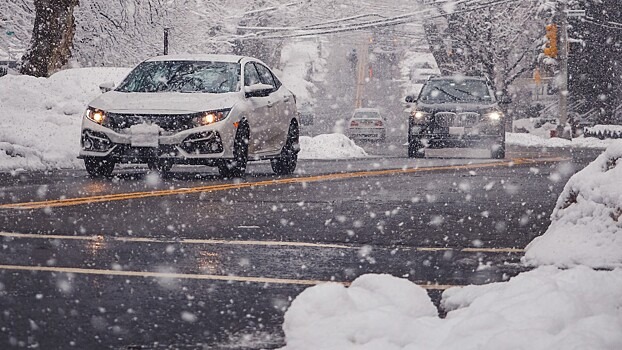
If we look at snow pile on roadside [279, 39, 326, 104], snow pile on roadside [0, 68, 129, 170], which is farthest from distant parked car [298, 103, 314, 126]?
snow pile on roadside [0, 68, 129, 170]

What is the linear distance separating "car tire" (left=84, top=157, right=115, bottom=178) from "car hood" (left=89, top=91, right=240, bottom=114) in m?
0.78

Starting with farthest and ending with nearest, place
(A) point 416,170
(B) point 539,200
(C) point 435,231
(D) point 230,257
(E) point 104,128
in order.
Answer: (A) point 416,170
(E) point 104,128
(B) point 539,200
(C) point 435,231
(D) point 230,257

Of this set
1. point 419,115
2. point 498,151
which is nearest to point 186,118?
point 419,115

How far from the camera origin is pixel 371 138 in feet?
135

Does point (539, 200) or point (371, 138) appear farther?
point (371, 138)

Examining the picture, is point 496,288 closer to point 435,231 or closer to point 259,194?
point 435,231

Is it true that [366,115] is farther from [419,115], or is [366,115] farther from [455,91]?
[419,115]

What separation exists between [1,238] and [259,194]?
179 inches

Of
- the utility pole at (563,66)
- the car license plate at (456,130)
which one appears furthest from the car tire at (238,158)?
the utility pole at (563,66)

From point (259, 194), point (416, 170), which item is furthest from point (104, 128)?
point (416, 170)

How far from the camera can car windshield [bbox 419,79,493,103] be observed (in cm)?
2267

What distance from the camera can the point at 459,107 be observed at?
2172 cm

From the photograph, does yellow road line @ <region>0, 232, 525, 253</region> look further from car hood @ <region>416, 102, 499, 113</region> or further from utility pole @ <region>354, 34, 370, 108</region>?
utility pole @ <region>354, 34, 370, 108</region>

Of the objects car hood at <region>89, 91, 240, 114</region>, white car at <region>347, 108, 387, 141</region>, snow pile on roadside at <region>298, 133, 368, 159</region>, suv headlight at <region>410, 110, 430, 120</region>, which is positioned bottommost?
white car at <region>347, 108, 387, 141</region>
